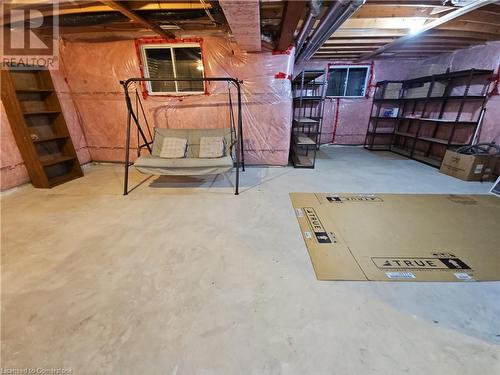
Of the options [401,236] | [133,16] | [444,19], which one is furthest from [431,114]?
[133,16]

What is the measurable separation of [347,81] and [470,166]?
10.9ft

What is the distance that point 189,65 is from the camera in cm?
365

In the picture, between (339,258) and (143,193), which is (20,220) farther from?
(339,258)

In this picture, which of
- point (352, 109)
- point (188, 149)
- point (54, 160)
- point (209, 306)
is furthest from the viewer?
point (352, 109)

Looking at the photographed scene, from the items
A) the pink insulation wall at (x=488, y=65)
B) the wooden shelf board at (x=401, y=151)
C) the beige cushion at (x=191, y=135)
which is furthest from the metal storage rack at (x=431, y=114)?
the beige cushion at (x=191, y=135)

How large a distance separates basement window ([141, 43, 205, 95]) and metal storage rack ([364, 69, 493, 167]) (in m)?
4.29

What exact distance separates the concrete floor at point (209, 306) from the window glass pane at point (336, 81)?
4.54 meters

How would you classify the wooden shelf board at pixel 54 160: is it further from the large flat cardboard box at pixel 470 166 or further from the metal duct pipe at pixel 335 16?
the large flat cardboard box at pixel 470 166

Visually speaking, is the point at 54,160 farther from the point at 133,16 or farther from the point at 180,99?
the point at 133,16

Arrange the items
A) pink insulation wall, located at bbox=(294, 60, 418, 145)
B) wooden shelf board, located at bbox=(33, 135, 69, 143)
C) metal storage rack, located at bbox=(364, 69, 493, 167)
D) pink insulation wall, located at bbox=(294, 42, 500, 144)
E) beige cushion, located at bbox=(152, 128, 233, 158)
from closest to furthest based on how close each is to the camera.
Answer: wooden shelf board, located at bbox=(33, 135, 69, 143)
beige cushion, located at bbox=(152, 128, 233, 158)
pink insulation wall, located at bbox=(294, 42, 500, 144)
metal storage rack, located at bbox=(364, 69, 493, 167)
pink insulation wall, located at bbox=(294, 60, 418, 145)

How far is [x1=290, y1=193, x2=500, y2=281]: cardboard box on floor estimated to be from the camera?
161cm

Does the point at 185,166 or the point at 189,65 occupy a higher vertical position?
the point at 189,65

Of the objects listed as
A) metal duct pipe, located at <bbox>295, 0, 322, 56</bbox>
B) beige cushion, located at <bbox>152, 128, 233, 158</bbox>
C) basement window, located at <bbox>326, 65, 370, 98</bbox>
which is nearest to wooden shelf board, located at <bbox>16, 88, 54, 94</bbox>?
beige cushion, located at <bbox>152, 128, 233, 158</bbox>

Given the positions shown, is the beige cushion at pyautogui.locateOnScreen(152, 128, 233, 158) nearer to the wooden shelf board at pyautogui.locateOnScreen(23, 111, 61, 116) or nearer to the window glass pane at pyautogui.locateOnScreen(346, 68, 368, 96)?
the wooden shelf board at pyautogui.locateOnScreen(23, 111, 61, 116)
